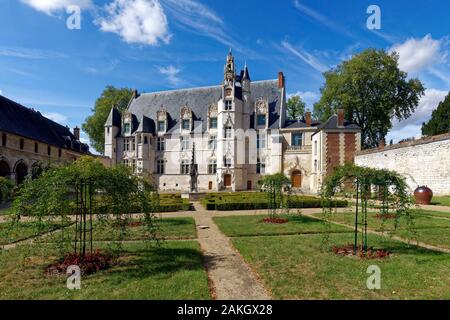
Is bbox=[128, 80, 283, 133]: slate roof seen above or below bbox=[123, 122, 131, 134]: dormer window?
above

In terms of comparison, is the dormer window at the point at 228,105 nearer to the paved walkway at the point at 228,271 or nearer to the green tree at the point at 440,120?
the paved walkway at the point at 228,271

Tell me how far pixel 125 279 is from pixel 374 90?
127 feet

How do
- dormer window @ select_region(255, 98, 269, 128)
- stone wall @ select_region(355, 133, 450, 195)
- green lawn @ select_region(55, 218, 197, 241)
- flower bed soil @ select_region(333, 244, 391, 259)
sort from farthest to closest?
dormer window @ select_region(255, 98, 269, 128)
stone wall @ select_region(355, 133, 450, 195)
green lawn @ select_region(55, 218, 197, 241)
flower bed soil @ select_region(333, 244, 391, 259)

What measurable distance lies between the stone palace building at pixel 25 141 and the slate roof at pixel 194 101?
11.8 metres

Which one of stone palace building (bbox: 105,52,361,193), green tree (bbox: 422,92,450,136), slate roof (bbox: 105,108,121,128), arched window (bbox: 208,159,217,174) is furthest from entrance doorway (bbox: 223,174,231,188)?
green tree (bbox: 422,92,450,136)

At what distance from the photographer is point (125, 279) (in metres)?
6.02

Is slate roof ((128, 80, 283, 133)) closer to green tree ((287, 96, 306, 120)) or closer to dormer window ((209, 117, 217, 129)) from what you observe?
dormer window ((209, 117, 217, 129))

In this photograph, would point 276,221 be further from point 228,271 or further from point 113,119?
point 113,119

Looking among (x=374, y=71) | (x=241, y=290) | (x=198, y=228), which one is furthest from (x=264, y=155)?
(x=241, y=290)

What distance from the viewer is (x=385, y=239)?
9.68m

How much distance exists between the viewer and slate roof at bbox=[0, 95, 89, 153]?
29938 millimetres

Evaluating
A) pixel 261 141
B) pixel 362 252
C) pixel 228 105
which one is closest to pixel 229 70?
pixel 228 105

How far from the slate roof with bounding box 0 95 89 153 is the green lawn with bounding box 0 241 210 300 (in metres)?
26.3
